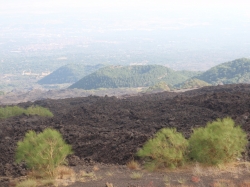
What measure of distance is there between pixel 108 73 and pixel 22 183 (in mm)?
107395

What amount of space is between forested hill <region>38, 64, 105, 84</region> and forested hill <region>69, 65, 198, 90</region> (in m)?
47.1

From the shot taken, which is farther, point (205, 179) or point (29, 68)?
point (29, 68)

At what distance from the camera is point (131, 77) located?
11475cm

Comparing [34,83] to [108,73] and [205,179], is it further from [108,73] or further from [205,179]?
[205,179]

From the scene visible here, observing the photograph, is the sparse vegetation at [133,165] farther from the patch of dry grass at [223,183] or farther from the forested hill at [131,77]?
the forested hill at [131,77]

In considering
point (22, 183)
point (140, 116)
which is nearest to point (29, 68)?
point (140, 116)

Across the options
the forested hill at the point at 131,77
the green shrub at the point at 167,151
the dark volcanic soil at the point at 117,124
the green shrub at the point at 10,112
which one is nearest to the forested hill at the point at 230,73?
the forested hill at the point at 131,77

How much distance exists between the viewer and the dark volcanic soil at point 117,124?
1476 centimetres

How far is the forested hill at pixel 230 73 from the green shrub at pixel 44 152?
75692 millimetres

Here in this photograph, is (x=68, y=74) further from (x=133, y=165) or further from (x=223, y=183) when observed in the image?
(x=223, y=183)

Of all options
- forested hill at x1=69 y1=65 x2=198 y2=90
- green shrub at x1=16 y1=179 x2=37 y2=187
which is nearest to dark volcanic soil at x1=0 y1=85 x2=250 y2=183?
green shrub at x1=16 y1=179 x2=37 y2=187

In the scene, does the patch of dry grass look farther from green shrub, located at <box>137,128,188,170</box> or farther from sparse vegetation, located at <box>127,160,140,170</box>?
sparse vegetation, located at <box>127,160,140,170</box>

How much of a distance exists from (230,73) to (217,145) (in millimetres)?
84053

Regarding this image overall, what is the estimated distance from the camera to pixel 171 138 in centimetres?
1140
